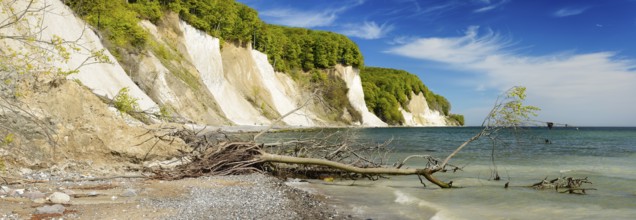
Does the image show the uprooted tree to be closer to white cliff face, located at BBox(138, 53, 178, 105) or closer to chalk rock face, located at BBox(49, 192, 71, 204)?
chalk rock face, located at BBox(49, 192, 71, 204)

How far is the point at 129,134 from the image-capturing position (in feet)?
37.9

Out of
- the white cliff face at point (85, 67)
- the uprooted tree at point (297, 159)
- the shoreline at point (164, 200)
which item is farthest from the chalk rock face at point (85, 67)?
the shoreline at point (164, 200)

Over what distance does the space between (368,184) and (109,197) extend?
21.5ft

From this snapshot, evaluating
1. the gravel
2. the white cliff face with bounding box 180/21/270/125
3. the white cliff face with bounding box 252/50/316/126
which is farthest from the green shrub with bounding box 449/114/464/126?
the gravel

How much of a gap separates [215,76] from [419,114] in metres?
81.2

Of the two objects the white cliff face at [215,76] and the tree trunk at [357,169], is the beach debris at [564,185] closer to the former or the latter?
the tree trunk at [357,169]

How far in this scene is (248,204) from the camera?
7.68m

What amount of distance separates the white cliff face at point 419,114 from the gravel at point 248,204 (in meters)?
101

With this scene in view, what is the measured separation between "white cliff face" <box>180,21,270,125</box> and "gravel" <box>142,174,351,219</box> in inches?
1471

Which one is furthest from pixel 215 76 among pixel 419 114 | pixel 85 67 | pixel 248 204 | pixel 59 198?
pixel 419 114

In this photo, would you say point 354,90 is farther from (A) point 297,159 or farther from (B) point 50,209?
(B) point 50,209

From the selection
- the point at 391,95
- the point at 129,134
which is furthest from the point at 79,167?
the point at 391,95

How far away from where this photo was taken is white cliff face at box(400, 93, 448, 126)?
4412 inches

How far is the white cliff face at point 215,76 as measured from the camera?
4688 centimetres
